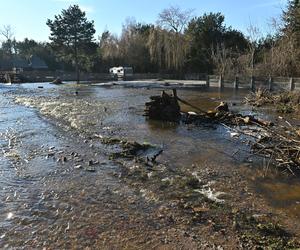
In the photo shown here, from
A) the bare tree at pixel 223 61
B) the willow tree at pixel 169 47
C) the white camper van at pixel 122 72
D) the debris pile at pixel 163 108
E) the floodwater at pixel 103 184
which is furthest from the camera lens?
the white camper van at pixel 122 72

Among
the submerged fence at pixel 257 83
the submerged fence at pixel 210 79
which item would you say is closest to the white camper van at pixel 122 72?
the submerged fence at pixel 210 79

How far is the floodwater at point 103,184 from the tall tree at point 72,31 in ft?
154

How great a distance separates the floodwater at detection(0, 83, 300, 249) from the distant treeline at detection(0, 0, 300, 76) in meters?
21.9

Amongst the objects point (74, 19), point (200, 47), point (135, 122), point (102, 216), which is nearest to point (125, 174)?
point (102, 216)

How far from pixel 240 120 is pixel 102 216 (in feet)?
31.7

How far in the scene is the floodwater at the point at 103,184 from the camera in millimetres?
5457

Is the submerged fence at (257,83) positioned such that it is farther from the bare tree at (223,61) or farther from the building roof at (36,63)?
the building roof at (36,63)

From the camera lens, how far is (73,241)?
523cm

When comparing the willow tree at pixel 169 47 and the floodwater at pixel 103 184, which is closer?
the floodwater at pixel 103 184

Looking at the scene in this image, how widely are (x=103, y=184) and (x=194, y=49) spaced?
A: 47107 millimetres

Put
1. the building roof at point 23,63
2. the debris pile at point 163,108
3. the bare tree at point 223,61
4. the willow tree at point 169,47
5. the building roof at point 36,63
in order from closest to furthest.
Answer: the debris pile at point 163,108
the bare tree at point 223,61
the willow tree at point 169,47
the building roof at point 36,63
the building roof at point 23,63

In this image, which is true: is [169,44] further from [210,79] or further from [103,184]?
[103,184]

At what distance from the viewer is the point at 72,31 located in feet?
191

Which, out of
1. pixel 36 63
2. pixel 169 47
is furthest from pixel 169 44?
pixel 36 63
